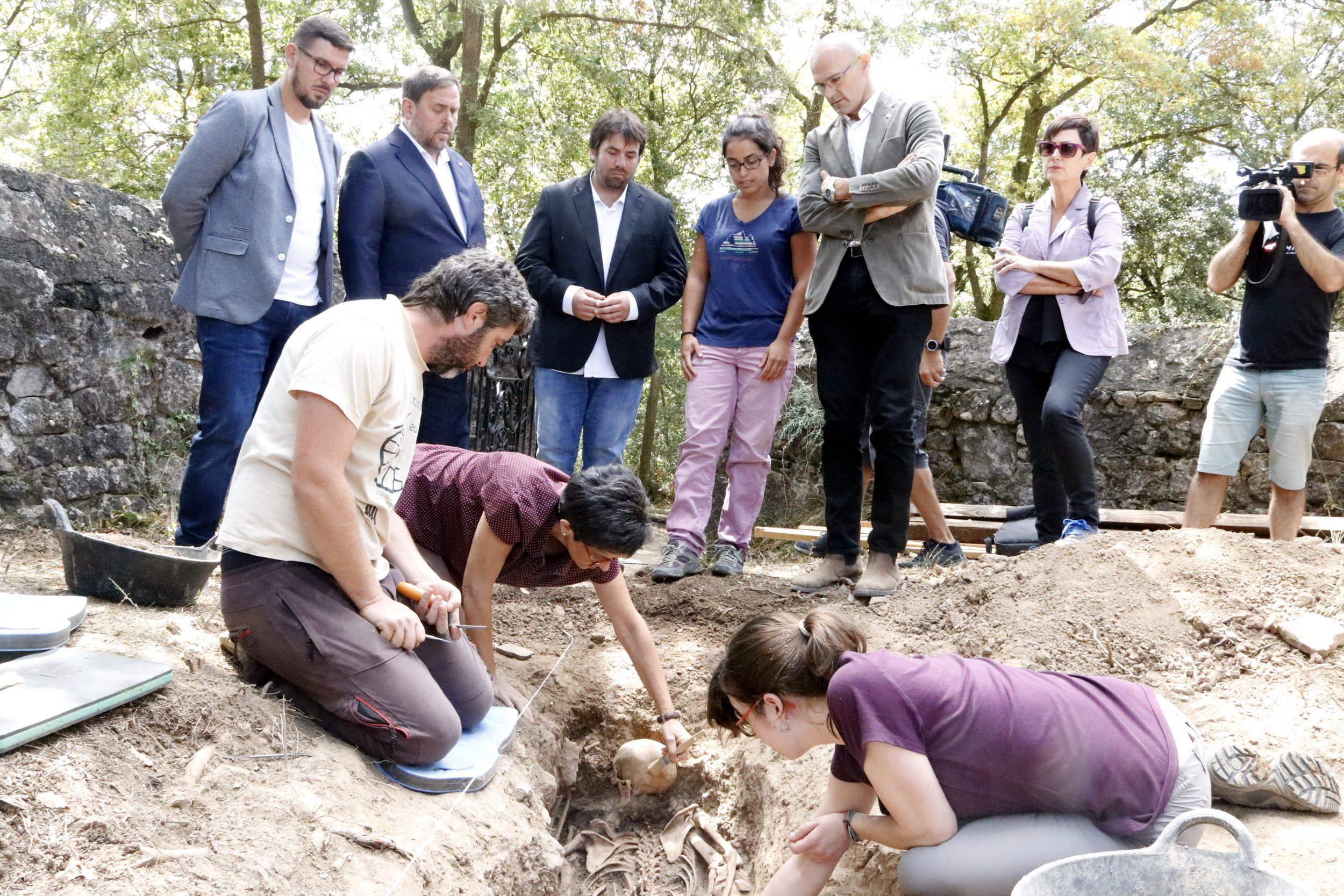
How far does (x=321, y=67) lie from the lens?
368 cm

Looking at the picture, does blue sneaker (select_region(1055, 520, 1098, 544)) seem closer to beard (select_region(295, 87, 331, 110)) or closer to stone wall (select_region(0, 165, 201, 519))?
beard (select_region(295, 87, 331, 110))

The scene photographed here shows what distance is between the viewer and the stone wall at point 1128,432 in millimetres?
5754

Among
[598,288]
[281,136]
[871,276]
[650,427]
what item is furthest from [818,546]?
[650,427]

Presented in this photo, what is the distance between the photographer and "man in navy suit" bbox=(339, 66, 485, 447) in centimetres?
397

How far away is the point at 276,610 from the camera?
2576mm

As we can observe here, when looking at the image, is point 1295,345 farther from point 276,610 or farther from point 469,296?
point 276,610

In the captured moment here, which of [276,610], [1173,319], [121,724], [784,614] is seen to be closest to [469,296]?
[276,610]

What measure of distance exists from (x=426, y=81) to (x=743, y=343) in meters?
1.70

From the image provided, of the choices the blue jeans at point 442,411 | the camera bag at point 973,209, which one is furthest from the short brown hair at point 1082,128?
the blue jeans at point 442,411

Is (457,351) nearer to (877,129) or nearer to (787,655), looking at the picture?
(787,655)

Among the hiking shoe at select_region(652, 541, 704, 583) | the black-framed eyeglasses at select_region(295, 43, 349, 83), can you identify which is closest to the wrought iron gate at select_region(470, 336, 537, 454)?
the hiking shoe at select_region(652, 541, 704, 583)

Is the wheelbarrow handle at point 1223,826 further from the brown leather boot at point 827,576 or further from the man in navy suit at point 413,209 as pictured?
the man in navy suit at point 413,209

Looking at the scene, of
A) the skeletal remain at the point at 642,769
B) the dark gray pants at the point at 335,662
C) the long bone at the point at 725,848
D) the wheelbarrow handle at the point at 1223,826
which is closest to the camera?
the wheelbarrow handle at the point at 1223,826

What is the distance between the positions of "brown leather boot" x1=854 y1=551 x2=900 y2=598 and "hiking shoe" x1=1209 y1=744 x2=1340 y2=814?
171cm
